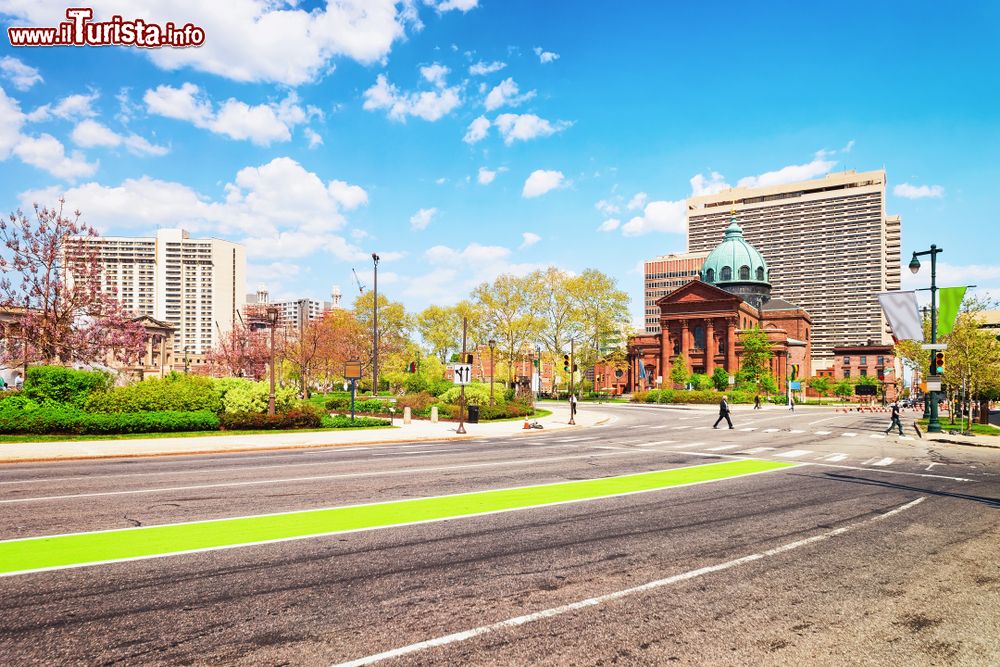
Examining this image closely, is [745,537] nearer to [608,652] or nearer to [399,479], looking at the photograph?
[608,652]

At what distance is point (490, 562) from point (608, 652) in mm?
2552

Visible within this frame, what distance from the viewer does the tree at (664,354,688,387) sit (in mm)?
79938

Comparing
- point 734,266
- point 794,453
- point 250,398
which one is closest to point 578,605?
point 794,453

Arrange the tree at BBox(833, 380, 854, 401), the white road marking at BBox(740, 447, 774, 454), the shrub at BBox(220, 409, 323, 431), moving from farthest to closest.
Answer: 1. the tree at BBox(833, 380, 854, 401)
2. the shrub at BBox(220, 409, 323, 431)
3. the white road marking at BBox(740, 447, 774, 454)

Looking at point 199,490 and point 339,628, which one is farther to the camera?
point 199,490

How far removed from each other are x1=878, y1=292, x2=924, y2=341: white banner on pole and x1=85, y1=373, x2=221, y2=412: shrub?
96.0ft

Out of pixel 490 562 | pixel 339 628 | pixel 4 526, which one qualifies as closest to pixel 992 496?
pixel 490 562

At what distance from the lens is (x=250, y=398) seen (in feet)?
91.6

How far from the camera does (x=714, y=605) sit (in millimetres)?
5852

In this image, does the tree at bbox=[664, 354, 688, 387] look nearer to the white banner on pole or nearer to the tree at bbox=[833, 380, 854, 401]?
the tree at bbox=[833, 380, 854, 401]

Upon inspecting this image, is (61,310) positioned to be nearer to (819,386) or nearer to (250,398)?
(250,398)

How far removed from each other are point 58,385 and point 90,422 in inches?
149

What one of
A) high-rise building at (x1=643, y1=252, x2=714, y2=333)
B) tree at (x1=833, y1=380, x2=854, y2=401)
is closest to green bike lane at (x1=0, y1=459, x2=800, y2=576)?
tree at (x1=833, y1=380, x2=854, y2=401)

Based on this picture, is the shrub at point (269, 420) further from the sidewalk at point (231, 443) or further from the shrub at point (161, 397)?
the shrub at point (161, 397)
